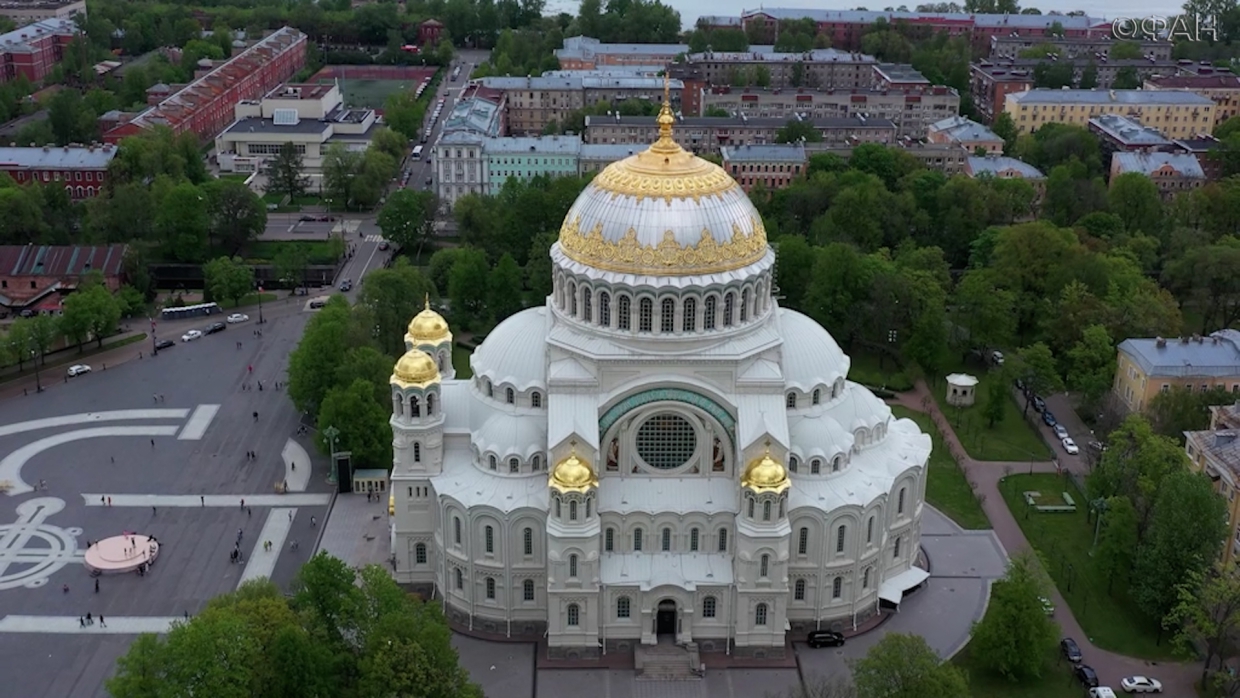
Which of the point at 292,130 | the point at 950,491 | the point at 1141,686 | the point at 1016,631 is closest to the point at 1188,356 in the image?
the point at 950,491

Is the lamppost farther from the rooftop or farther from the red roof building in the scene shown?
the red roof building

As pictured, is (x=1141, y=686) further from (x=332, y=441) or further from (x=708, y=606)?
(x=332, y=441)

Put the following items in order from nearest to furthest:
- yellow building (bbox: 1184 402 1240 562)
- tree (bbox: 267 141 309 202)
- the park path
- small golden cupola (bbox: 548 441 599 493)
Answer: small golden cupola (bbox: 548 441 599 493), the park path, yellow building (bbox: 1184 402 1240 562), tree (bbox: 267 141 309 202)

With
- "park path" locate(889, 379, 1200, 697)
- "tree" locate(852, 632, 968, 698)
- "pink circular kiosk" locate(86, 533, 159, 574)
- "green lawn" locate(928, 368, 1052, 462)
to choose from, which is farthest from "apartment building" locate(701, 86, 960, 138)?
"tree" locate(852, 632, 968, 698)

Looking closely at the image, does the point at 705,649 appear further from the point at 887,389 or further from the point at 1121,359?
the point at 1121,359

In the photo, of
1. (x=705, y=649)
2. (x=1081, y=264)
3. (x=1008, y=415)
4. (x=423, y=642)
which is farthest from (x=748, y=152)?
(x=423, y=642)

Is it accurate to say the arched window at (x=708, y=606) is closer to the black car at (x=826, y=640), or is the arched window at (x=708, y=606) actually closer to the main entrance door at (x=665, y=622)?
the main entrance door at (x=665, y=622)
